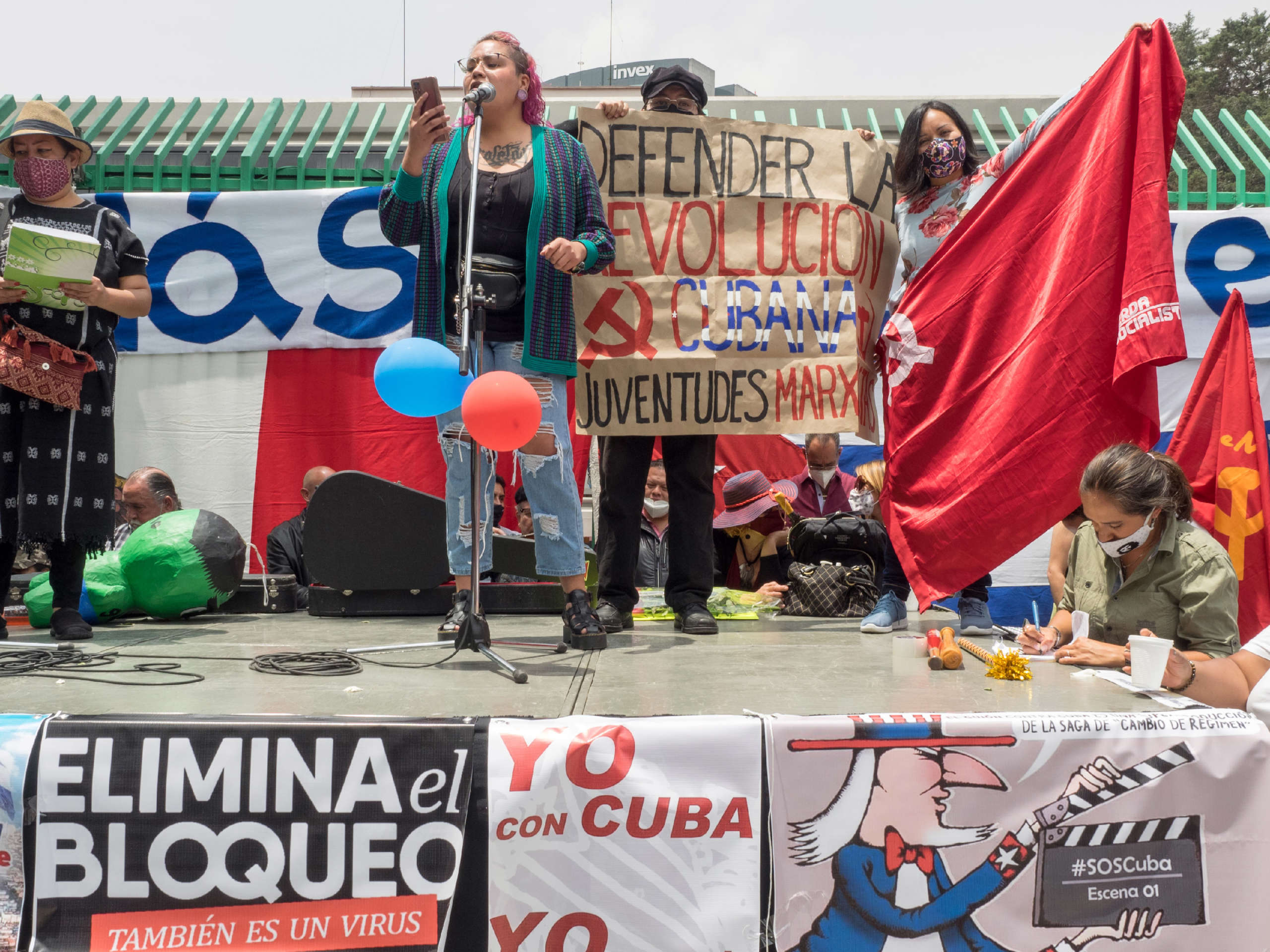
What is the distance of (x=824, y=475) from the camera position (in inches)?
227

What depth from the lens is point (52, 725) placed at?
212 cm

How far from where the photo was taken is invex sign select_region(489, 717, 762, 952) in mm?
2076

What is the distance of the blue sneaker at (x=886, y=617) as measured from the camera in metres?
3.62

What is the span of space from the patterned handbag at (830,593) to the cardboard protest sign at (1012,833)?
6.43 feet

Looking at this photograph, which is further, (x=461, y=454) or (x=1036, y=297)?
(x=1036, y=297)

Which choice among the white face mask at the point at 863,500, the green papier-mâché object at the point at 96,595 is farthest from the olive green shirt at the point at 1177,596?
the green papier-mâché object at the point at 96,595

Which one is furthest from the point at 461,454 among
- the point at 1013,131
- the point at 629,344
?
the point at 1013,131

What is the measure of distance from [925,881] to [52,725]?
1.73 m

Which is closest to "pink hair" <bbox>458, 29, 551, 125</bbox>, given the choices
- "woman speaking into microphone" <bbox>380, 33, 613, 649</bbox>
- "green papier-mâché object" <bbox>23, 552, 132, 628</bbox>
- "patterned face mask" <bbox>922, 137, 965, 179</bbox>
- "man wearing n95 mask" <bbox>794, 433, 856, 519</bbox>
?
"woman speaking into microphone" <bbox>380, 33, 613, 649</bbox>

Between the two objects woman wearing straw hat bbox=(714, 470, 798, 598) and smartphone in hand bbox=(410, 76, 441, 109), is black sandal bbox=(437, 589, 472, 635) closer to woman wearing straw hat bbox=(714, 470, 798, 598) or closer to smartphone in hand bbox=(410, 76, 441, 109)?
smartphone in hand bbox=(410, 76, 441, 109)

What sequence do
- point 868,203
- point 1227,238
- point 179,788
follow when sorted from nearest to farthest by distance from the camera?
point 179,788
point 868,203
point 1227,238

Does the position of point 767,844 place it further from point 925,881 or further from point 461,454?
point 461,454

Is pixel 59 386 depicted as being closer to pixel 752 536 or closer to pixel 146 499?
pixel 146 499

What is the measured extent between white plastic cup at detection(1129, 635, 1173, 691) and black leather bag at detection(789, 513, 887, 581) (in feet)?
5.91
